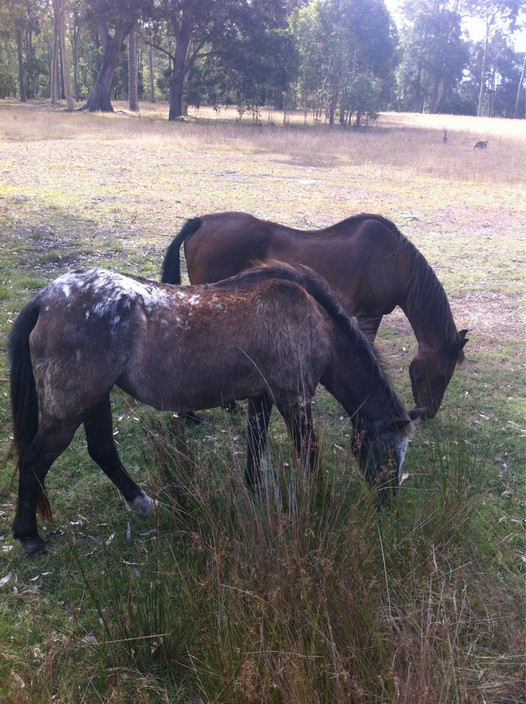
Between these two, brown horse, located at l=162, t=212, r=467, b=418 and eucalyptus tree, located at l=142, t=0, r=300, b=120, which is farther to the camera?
eucalyptus tree, located at l=142, t=0, r=300, b=120

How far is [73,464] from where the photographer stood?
449cm

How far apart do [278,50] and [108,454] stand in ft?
→ 124

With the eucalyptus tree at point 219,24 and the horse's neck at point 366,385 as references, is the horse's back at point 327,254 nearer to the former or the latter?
the horse's neck at point 366,385

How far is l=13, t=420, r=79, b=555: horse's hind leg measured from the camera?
3309 millimetres

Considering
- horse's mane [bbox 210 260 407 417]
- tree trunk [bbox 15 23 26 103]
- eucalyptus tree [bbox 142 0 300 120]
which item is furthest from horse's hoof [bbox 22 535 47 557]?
tree trunk [bbox 15 23 26 103]

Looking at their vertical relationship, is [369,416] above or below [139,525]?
above

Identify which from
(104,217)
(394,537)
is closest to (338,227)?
(394,537)

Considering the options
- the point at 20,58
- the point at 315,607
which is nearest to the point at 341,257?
the point at 315,607

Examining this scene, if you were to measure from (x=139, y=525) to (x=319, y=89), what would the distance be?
42540mm

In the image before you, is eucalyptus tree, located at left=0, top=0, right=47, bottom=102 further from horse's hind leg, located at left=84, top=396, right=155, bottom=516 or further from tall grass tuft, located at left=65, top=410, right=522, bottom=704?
tall grass tuft, located at left=65, top=410, right=522, bottom=704

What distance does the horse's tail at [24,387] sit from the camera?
3367 mm

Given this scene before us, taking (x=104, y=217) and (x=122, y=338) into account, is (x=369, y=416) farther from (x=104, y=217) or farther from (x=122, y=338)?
(x=104, y=217)

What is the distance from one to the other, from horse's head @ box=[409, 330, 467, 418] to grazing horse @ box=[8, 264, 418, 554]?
1.51 meters

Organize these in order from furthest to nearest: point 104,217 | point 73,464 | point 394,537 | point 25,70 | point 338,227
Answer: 1. point 25,70
2. point 104,217
3. point 338,227
4. point 73,464
5. point 394,537
